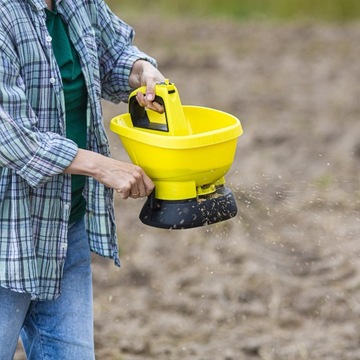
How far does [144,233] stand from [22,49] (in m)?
2.49

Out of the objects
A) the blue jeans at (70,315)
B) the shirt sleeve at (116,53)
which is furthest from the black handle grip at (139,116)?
the blue jeans at (70,315)

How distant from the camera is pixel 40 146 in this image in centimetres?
210

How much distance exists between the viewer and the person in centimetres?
211

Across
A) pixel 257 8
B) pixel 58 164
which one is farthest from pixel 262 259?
pixel 257 8

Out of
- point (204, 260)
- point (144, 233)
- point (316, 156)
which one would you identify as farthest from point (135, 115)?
point (316, 156)

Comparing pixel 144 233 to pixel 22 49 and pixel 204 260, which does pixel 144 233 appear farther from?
pixel 22 49

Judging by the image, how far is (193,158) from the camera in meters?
2.20

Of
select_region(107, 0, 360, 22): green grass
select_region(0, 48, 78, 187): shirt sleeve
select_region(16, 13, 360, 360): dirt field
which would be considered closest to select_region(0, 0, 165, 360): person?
select_region(0, 48, 78, 187): shirt sleeve

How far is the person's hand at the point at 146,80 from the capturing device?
2.29 meters

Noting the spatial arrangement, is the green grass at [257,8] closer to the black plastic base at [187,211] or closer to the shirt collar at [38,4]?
the black plastic base at [187,211]

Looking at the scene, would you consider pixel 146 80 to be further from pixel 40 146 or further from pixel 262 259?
pixel 262 259

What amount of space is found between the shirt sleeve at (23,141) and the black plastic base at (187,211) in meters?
0.27

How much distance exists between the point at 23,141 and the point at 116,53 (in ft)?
1.61

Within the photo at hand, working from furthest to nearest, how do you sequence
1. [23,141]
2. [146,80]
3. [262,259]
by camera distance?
[262,259], [146,80], [23,141]
